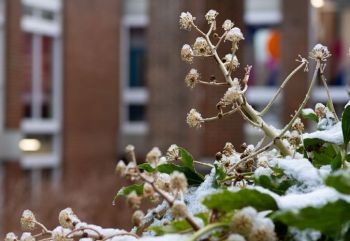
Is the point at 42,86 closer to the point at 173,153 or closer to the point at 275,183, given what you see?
the point at 173,153

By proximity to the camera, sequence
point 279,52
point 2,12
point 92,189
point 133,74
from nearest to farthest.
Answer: point 92,189, point 2,12, point 279,52, point 133,74

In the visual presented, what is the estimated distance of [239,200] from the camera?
64cm

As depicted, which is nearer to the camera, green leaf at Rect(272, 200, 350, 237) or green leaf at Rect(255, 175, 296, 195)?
green leaf at Rect(272, 200, 350, 237)

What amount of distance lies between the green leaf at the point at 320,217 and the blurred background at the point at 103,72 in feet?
26.1

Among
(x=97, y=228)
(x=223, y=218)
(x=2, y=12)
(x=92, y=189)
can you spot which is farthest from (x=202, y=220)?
(x=2, y=12)

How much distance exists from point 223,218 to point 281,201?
0.18 ft

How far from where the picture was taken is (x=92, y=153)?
574 inches

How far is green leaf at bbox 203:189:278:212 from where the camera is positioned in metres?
0.64

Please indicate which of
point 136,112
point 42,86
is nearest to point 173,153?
point 42,86

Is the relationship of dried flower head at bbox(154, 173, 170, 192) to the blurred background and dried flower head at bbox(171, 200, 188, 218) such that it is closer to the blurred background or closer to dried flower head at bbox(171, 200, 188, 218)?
dried flower head at bbox(171, 200, 188, 218)

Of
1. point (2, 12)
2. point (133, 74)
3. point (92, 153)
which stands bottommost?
point (92, 153)

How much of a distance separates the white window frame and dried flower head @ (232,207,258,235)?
1447 centimetres

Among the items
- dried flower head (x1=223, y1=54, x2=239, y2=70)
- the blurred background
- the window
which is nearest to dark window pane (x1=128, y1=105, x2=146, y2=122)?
the blurred background

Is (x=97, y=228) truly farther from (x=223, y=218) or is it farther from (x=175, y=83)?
(x=175, y=83)
